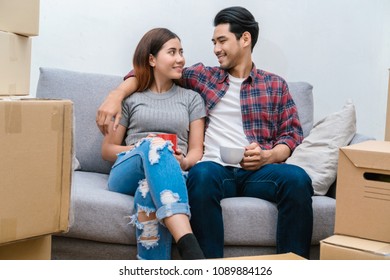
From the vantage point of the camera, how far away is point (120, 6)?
2865 millimetres

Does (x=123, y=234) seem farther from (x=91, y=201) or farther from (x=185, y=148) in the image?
(x=185, y=148)

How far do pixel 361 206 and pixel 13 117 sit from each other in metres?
0.85

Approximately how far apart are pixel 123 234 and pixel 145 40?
2.50 ft

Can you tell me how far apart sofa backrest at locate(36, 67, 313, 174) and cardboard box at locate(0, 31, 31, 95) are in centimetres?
87

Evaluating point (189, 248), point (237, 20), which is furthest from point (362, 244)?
point (237, 20)

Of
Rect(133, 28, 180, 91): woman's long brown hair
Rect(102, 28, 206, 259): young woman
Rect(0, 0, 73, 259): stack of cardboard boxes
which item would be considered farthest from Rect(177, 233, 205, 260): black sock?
Rect(133, 28, 180, 91): woman's long brown hair

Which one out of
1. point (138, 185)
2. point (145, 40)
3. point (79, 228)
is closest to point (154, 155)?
point (138, 185)

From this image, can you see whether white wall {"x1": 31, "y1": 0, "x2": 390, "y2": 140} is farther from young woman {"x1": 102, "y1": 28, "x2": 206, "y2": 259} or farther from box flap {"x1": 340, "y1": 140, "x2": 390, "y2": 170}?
box flap {"x1": 340, "y1": 140, "x2": 390, "y2": 170}

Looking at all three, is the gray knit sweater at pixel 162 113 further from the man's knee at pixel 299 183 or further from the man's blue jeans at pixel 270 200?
the man's knee at pixel 299 183

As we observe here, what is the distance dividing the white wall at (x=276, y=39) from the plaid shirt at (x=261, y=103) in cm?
41

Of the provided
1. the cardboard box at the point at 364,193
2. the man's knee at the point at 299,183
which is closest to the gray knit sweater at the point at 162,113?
the man's knee at the point at 299,183

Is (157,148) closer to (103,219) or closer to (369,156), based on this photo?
(103,219)

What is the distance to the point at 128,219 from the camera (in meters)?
2.08

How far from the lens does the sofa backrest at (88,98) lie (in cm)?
252
